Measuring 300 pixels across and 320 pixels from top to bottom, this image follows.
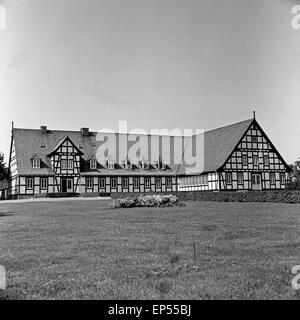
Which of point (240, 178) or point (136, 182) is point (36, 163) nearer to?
point (136, 182)

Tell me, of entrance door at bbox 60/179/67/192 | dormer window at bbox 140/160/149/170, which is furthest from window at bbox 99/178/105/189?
dormer window at bbox 140/160/149/170

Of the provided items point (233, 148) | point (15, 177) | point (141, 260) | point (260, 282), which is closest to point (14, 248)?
point (141, 260)

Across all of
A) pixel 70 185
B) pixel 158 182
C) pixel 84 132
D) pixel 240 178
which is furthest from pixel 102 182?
pixel 240 178

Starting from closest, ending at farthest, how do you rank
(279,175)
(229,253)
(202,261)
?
(202,261)
(229,253)
(279,175)

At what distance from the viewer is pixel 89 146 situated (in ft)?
139

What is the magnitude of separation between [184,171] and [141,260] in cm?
3457

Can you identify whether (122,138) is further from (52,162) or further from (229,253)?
(229,253)

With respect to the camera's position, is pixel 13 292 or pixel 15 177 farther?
pixel 15 177

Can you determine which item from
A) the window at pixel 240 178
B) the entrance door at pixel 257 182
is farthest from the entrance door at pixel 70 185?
the entrance door at pixel 257 182

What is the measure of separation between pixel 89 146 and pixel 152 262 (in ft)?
121

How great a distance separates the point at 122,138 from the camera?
42.8m

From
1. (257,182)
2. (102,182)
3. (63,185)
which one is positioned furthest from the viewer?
(102,182)

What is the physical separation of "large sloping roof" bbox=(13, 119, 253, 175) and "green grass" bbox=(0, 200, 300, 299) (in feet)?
91.5

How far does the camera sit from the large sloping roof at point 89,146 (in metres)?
37.7
